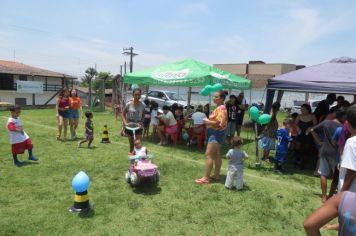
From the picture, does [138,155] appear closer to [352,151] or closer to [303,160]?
[352,151]

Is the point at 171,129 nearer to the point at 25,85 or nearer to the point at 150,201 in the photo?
the point at 150,201

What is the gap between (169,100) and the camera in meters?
22.0

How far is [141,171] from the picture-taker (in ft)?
18.5

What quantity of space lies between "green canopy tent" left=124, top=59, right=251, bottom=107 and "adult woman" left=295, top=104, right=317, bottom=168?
305 cm

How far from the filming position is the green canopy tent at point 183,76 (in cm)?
998

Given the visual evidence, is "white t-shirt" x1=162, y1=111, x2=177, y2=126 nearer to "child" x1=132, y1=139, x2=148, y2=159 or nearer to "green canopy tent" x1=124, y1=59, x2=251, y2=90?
"green canopy tent" x1=124, y1=59, x2=251, y2=90

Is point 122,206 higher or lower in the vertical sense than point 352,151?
lower

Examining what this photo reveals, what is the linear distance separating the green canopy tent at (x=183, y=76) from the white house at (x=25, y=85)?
18008 mm

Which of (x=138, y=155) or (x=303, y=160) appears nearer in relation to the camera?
(x=138, y=155)

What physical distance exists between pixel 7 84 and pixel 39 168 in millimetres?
23889

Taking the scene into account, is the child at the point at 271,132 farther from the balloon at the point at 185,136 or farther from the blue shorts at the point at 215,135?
the balloon at the point at 185,136

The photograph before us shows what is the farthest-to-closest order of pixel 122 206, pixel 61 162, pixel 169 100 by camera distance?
pixel 169 100 < pixel 61 162 < pixel 122 206

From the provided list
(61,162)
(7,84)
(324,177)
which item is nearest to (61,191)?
(61,162)

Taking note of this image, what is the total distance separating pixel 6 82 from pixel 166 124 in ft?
74.5
